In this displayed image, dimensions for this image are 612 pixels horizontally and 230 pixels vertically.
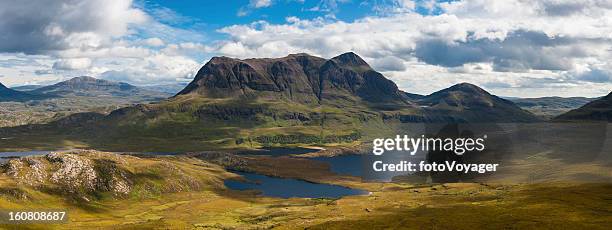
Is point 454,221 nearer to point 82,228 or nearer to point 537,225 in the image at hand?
point 537,225

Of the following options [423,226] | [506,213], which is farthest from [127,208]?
[506,213]

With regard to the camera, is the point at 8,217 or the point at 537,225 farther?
the point at 8,217

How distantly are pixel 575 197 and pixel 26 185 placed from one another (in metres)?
207

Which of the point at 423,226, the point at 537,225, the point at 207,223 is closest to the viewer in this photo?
the point at 537,225

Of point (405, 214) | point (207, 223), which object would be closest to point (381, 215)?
point (405, 214)

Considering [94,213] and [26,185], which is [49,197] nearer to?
[26,185]

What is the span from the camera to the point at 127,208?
196625 millimetres

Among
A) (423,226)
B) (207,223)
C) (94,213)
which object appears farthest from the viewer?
(94,213)

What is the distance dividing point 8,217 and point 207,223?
5766 cm

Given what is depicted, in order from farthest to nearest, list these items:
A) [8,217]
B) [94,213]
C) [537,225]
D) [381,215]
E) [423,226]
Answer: [94,213]
[381,215]
[8,217]
[423,226]
[537,225]

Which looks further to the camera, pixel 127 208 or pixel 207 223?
pixel 127 208

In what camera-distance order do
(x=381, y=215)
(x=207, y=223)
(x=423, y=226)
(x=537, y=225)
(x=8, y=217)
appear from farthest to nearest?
(x=207, y=223)
(x=381, y=215)
(x=8, y=217)
(x=423, y=226)
(x=537, y=225)

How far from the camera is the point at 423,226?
11350 centimetres

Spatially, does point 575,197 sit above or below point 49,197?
above
